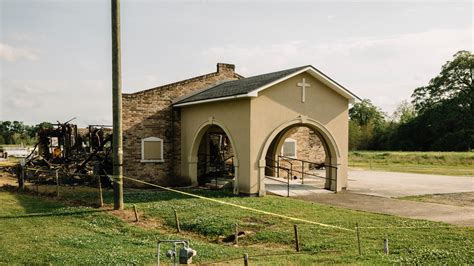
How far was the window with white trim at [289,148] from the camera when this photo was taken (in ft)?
89.0

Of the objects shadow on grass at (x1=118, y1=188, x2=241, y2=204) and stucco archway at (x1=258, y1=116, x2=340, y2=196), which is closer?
shadow on grass at (x1=118, y1=188, x2=241, y2=204)

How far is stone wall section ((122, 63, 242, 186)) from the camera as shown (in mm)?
22609

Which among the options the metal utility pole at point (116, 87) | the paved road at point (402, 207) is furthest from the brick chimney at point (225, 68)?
the metal utility pole at point (116, 87)

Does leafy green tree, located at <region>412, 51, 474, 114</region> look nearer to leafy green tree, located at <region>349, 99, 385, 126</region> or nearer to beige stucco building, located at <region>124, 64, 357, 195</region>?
leafy green tree, located at <region>349, 99, 385, 126</region>

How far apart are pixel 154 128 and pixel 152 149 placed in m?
1.03

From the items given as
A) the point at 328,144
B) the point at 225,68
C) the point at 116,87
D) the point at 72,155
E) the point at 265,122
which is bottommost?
the point at 72,155

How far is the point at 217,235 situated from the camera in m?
11.8

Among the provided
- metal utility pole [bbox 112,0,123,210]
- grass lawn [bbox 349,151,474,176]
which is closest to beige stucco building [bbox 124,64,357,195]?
metal utility pole [bbox 112,0,123,210]

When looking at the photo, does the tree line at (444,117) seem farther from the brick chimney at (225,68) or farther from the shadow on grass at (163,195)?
the shadow on grass at (163,195)

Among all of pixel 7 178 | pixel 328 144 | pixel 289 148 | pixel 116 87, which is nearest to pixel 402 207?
pixel 328 144

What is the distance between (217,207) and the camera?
15156 mm

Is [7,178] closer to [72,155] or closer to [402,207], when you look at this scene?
[72,155]

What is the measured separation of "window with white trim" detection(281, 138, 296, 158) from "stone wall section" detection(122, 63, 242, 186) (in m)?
6.51

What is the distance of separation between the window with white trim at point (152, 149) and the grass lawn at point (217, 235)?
6.73 metres
